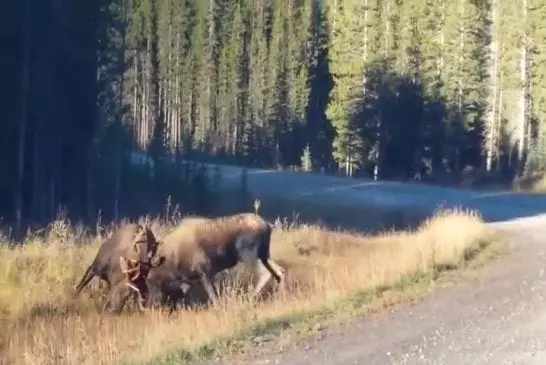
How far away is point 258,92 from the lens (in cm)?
6988

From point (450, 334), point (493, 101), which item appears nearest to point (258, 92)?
point (493, 101)

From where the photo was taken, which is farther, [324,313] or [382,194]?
[382,194]

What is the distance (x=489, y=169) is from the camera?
58.8 metres

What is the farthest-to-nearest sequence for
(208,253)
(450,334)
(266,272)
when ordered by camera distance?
(266,272), (208,253), (450,334)

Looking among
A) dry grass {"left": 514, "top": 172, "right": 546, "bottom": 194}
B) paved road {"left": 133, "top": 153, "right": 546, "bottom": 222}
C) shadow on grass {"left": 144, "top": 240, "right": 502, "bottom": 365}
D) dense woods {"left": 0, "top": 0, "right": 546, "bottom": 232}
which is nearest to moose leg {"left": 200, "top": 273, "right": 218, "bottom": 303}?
shadow on grass {"left": 144, "top": 240, "right": 502, "bottom": 365}

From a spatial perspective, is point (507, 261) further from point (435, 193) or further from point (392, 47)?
point (392, 47)

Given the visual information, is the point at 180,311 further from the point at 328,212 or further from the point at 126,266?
the point at 328,212

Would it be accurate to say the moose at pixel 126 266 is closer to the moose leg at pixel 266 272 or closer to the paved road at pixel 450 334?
the moose leg at pixel 266 272

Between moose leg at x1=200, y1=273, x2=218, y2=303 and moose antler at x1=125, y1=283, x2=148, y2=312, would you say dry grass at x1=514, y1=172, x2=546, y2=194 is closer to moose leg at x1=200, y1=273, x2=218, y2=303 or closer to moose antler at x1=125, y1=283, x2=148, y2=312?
moose leg at x1=200, y1=273, x2=218, y2=303

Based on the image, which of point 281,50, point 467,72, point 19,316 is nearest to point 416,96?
point 467,72

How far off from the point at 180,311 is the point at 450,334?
4.79 metres

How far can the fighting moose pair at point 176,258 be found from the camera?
15961mm

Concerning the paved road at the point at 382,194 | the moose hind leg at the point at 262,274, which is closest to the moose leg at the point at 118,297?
the moose hind leg at the point at 262,274

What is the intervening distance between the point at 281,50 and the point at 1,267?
54.9m
